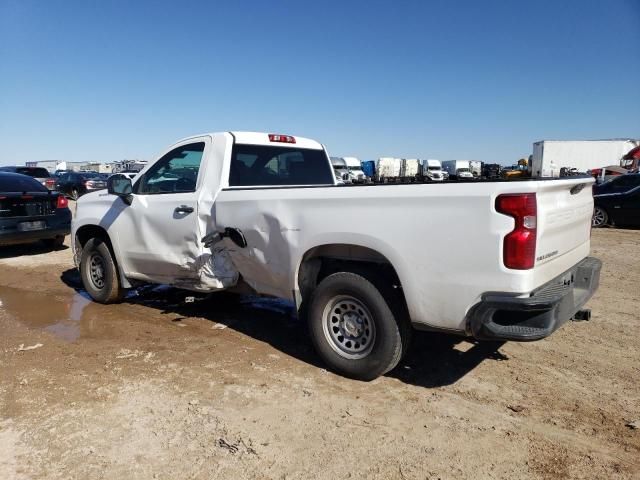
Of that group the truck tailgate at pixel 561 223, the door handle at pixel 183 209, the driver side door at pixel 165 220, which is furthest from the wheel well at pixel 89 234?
the truck tailgate at pixel 561 223

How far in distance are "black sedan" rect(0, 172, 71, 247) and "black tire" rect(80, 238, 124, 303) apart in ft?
12.1

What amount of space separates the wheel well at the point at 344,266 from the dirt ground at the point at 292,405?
77cm

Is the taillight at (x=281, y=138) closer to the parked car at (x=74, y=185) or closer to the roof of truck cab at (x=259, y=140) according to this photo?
the roof of truck cab at (x=259, y=140)

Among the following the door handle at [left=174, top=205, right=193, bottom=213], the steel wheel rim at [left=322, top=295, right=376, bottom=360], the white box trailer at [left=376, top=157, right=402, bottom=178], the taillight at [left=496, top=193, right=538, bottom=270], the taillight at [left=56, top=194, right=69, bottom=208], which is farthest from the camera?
the white box trailer at [left=376, top=157, right=402, bottom=178]

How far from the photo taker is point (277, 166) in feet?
18.0

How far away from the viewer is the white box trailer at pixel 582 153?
35.3m

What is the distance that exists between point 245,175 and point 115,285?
2.36 metres

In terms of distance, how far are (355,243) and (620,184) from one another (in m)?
13.0

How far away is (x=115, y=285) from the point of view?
602cm

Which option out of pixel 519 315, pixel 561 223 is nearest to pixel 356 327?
pixel 519 315

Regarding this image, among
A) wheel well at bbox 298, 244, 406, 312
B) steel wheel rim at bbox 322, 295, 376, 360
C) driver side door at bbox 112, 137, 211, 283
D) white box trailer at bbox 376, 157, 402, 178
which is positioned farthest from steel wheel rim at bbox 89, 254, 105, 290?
white box trailer at bbox 376, 157, 402, 178

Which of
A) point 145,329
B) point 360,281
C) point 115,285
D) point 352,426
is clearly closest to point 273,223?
point 360,281

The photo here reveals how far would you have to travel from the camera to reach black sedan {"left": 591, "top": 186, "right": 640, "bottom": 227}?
12.9m

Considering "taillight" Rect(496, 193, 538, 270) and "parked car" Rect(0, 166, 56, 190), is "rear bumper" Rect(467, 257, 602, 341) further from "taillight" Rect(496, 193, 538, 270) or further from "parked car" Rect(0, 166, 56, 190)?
"parked car" Rect(0, 166, 56, 190)
